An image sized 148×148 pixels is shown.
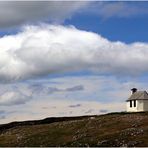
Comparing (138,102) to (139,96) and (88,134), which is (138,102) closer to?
(139,96)

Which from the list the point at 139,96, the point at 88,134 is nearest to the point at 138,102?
the point at 139,96

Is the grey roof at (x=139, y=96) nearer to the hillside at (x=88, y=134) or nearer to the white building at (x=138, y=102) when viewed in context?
the white building at (x=138, y=102)

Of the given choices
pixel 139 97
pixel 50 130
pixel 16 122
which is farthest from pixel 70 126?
pixel 139 97

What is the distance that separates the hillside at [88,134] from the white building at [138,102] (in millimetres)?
44833

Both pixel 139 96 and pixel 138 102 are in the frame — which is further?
pixel 139 96

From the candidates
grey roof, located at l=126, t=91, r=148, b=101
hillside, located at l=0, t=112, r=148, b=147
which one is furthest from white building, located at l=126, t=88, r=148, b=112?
hillside, located at l=0, t=112, r=148, b=147

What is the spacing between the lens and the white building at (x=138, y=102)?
140 m

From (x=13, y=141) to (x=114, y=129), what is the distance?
18733 mm

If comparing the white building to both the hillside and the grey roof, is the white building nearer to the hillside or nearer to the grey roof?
the grey roof

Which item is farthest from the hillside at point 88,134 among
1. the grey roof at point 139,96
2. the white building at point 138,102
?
the grey roof at point 139,96

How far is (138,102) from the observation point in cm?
14062

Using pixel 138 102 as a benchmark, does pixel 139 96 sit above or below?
above

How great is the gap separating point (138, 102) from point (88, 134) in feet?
195

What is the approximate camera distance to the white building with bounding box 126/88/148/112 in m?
140
